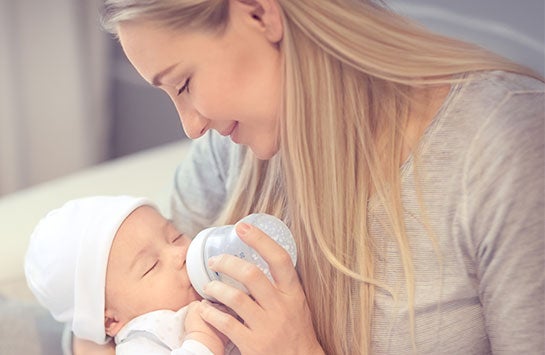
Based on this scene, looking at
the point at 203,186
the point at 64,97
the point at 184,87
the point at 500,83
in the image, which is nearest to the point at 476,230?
the point at 500,83

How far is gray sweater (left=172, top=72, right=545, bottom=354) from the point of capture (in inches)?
41.9

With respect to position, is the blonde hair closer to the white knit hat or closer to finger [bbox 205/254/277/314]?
finger [bbox 205/254/277/314]

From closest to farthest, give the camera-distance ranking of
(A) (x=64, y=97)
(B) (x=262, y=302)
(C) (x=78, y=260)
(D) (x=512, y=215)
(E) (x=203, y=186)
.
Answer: (D) (x=512, y=215), (B) (x=262, y=302), (C) (x=78, y=260), (E) (x=203, y=186), (A) (x=64, y=97)

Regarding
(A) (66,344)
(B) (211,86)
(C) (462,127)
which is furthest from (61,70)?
(C) (462,127)

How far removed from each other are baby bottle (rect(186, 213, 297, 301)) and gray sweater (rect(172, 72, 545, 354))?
129 mm

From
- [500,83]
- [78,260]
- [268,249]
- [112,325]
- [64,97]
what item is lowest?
[64,97]

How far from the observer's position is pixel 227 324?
117 centimetres

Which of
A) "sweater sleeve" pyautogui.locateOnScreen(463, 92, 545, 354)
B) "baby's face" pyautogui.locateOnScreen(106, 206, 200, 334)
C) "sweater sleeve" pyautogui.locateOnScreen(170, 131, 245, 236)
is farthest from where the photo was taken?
"sweater sleeve" pyautogui.locateOnScreen(170, 131, 245, 236)

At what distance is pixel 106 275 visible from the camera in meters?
1.28

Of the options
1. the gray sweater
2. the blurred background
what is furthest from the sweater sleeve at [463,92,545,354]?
the blurred background

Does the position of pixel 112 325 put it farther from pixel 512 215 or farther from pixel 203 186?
pixel 512 215

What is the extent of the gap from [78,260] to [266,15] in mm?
442

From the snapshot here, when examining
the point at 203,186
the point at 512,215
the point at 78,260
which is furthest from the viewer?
the point at 203,186

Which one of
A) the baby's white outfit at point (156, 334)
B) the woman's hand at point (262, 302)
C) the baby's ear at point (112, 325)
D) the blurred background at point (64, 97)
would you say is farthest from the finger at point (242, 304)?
the blurred background at point (64, 97)
